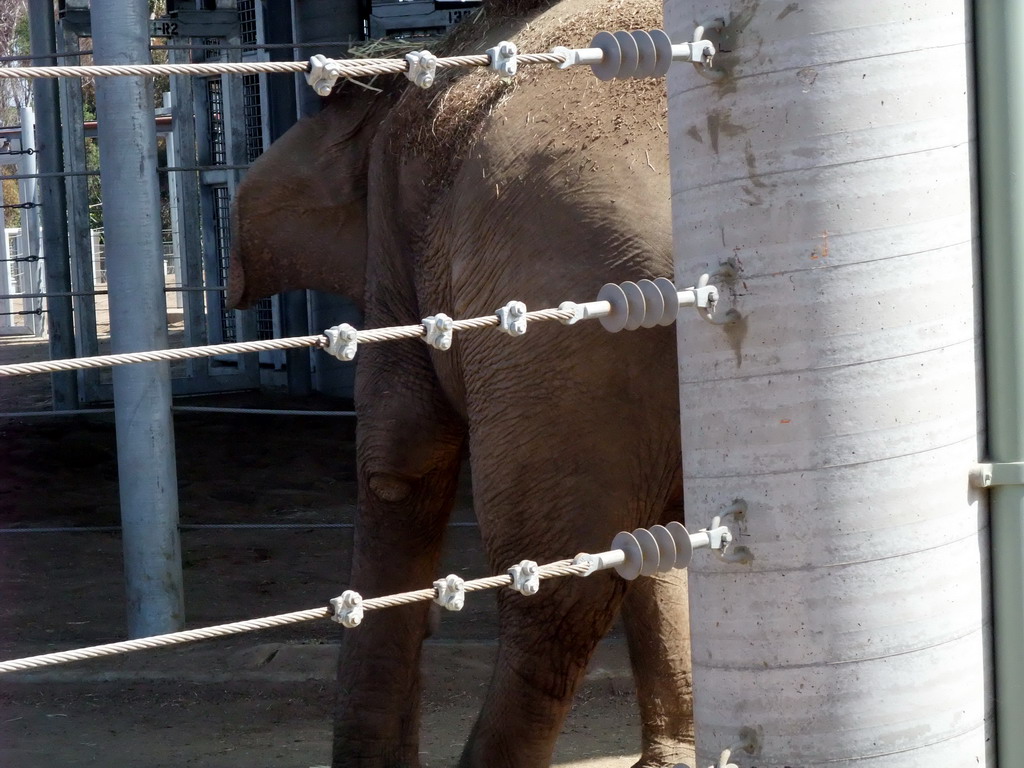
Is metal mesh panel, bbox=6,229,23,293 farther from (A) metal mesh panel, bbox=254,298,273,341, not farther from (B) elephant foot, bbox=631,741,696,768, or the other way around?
(B) elephant foot, bbox=631,741,696,768

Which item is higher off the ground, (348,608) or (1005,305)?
(1005,305)

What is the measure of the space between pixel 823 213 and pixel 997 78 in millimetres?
272

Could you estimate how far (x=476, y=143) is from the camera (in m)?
2.86

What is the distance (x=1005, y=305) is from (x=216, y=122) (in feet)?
34.8

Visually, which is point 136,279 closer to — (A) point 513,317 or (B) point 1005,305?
(A) point 513,317

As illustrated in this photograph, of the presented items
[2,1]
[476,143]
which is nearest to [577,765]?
[476,143]

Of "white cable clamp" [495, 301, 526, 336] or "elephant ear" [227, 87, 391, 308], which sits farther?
"elephant ear" [227, 87, 391, 308]

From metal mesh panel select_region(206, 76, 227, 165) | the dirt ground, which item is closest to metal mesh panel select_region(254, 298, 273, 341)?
metal mesh panel select_region(206, 76, 227, 165)

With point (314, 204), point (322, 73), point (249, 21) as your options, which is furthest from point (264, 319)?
point (322, 73)

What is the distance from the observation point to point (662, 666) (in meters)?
3.78

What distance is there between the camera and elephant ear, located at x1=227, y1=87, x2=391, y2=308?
3.68 meters

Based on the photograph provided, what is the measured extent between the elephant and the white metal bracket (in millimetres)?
883

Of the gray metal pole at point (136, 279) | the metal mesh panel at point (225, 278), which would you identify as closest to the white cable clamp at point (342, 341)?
the gray metal pole at point (136, 279)

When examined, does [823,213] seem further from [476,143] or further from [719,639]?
[476,143]
